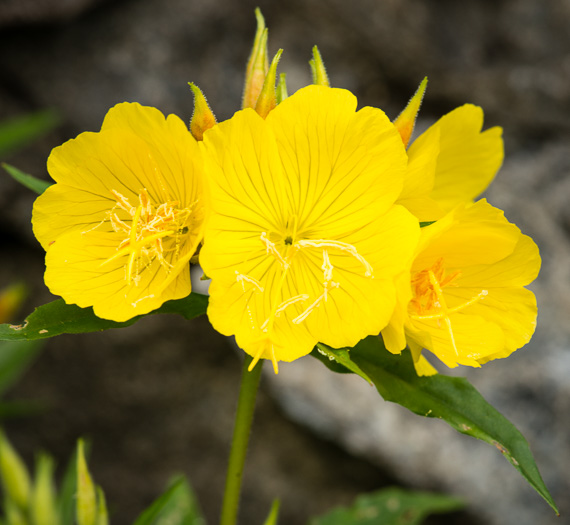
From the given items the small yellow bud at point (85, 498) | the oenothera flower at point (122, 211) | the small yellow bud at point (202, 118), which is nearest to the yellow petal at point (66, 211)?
the oenothera flower at point (122, 211)

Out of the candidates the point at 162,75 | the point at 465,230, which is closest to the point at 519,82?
the point at 162,75

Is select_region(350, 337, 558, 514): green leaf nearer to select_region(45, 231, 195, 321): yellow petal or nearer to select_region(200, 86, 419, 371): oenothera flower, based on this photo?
select_region(200, 86, 419, 371): oenothera flower

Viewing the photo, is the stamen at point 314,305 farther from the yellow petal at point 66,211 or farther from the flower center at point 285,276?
the yellow petal at point 66,211

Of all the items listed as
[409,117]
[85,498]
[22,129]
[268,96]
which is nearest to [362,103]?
[22,129]

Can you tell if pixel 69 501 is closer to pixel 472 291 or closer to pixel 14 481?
pixel 14 481

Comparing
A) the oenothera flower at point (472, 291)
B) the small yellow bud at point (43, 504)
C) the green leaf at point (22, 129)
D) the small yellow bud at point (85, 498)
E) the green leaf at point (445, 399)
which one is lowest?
the small yellow bud at point (43, 504)

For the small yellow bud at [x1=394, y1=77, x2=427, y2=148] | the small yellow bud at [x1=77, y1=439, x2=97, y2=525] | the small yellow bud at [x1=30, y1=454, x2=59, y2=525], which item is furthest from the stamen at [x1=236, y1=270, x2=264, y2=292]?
the small yellow bud at [x1=30, y1=454, x2=59, y2=525]
